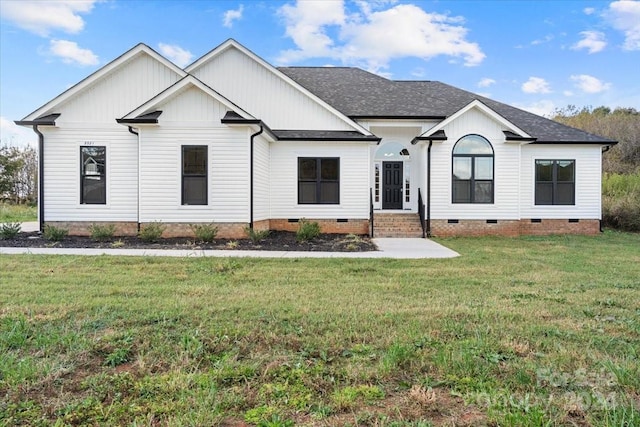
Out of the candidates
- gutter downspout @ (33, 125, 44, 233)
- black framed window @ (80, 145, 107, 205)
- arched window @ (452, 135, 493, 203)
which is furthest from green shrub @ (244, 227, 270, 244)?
arched window @ (452, 135, 493, 203)

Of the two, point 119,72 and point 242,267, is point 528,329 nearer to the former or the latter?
point 242,267

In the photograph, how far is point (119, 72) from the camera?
14.6m

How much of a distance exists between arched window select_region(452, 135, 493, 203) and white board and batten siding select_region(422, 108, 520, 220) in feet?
0.59

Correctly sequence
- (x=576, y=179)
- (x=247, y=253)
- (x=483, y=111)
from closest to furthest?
(x=247, y=253) → (x=483, y=111) → (x=576, y=179)

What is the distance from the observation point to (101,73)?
46.8 ft

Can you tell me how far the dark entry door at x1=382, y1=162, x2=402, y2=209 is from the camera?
1783cm

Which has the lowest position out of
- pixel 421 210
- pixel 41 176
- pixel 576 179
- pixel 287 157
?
pixel 421 210

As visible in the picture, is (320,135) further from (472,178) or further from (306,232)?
(472,178)

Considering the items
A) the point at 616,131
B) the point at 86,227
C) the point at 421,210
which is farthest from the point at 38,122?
the point at 616,131

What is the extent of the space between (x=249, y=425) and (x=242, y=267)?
6076 mm

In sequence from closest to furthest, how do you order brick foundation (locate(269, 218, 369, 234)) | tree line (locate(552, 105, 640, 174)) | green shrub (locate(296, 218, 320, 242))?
1. green shrub (locate(296, 218, 320, 242))
2. brick foundation (locate(269, 218, 369, 234))
3. tree line (locate(552, 105, 640, 174))

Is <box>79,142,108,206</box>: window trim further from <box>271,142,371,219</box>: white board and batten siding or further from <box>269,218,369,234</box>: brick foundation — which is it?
<box>269,218,369,234</box>: brick foundation

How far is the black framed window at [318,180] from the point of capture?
631 inches

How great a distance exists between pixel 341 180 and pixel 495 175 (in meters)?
5.96
